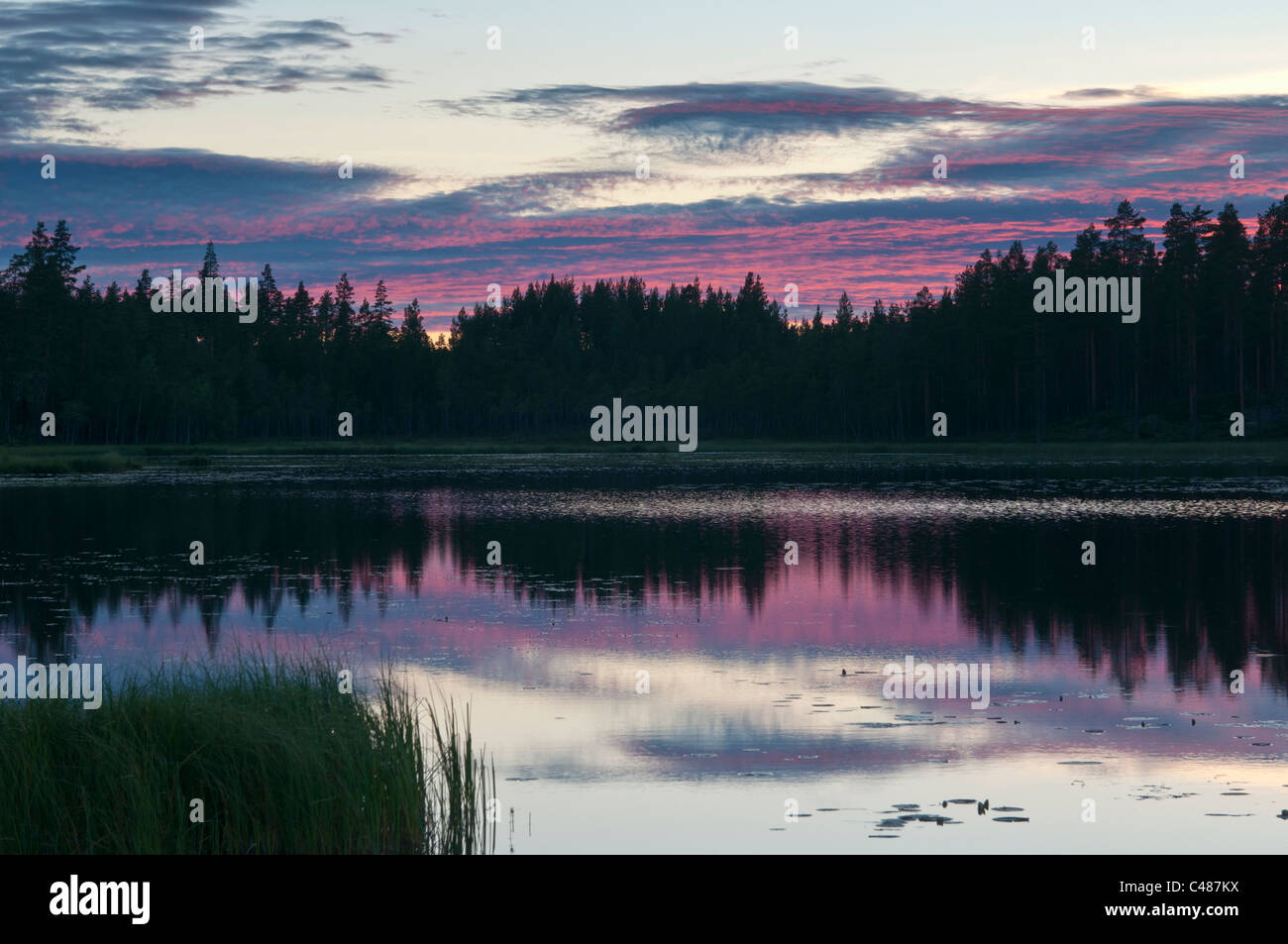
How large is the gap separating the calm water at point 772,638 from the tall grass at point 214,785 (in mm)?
1351

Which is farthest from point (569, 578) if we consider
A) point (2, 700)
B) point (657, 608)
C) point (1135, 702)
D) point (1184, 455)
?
point (1184, 455)

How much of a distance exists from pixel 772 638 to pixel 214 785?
47.2 ft

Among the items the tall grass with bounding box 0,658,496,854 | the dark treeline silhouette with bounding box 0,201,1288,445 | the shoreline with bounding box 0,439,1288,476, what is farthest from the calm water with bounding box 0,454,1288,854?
the dark treeline silhouette with bounding box 0,201,1288,445

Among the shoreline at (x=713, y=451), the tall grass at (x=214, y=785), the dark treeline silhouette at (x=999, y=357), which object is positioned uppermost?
the dark treeline silhouette at (x=999, y=357)

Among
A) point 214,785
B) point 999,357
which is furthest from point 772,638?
point 999,357

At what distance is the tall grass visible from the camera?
10.9 m

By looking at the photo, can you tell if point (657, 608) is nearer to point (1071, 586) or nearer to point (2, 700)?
point (1071, 586)

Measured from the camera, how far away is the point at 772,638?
24.2 metres

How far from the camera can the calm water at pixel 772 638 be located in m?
13.3

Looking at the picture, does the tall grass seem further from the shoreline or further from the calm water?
the shoreline

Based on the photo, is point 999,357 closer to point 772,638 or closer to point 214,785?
point 772,638

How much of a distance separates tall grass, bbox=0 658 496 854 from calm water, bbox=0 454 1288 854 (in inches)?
53.2

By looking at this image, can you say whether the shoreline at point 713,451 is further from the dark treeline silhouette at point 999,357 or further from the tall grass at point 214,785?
the tall grass at point 214,785

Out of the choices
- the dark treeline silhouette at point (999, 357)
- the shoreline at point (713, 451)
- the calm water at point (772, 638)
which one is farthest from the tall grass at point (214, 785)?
the dark treeline silhouette at point (999, 357)
